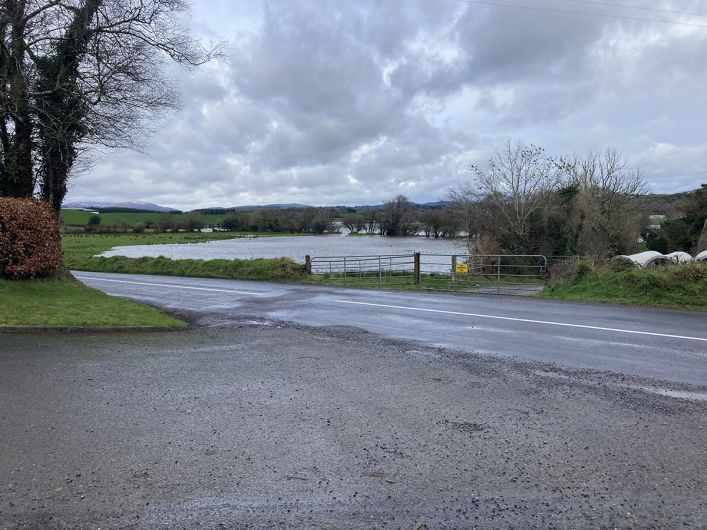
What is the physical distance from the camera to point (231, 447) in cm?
432

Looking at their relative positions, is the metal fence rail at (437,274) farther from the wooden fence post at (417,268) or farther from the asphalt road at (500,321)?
the asphalt road at (500,321)

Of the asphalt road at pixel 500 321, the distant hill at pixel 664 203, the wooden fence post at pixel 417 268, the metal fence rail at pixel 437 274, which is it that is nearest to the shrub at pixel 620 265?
the metal fence rail at pixel 437 274

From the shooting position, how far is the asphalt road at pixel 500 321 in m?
7.58

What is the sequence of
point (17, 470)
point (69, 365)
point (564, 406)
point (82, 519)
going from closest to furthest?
point (82, 519)
point (17, 470)
point (564, 406)
point (69, 365)

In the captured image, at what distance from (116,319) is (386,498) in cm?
839

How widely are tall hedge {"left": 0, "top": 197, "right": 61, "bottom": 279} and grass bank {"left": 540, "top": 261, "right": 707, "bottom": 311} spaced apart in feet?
46.8

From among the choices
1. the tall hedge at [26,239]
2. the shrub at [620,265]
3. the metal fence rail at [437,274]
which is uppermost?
the tall hedge at [26,239]

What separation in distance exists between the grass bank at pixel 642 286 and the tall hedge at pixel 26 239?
14260 millimetres

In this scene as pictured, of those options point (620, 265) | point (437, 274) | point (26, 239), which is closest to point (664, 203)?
point (437, 274)

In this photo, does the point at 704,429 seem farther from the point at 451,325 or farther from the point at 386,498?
the point at 451,325

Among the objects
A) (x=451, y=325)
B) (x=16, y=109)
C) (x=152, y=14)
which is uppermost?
(x=152, y=14)

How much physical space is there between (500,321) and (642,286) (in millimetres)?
5791

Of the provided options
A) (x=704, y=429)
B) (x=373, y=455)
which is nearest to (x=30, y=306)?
(x=373, y=455)

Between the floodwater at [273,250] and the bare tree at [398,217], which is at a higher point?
the bare tree at [398,217]
